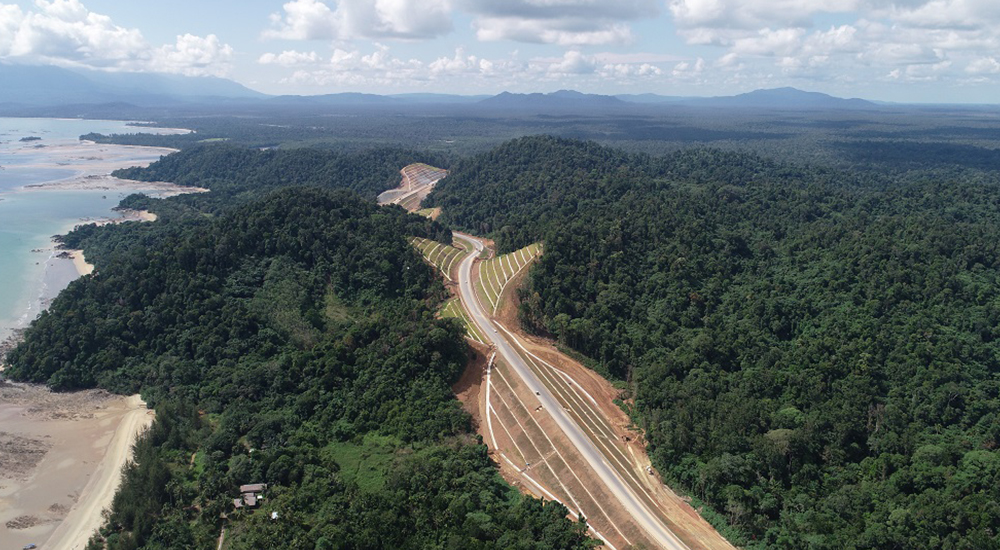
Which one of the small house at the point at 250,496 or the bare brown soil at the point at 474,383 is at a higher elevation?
the bare brown soil at the point at 474,383

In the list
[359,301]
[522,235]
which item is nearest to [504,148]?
[522,235]

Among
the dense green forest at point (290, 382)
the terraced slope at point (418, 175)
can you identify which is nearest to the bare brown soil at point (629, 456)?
the dense green forest at point (290, 382)

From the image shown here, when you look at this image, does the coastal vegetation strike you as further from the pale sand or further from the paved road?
the paved road

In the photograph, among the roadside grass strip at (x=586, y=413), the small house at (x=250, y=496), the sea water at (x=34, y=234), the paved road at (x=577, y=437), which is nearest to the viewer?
the paved road at (x=577, y=437)

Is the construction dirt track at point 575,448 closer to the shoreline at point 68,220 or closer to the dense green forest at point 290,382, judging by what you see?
the dense green forest at point 290,382

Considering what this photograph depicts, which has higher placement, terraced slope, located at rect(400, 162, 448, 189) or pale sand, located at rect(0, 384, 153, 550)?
terraced slope, located at rect(400, 162, 448, 189)

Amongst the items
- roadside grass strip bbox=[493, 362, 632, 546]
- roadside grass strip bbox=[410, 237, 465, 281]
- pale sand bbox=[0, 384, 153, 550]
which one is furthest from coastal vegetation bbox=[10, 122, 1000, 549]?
roadside grass strip bbox=[493, 362, 632, 546]

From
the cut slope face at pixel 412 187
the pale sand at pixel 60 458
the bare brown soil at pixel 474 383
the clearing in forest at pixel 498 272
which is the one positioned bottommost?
the pale sand at pixel 60 458
